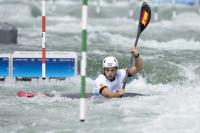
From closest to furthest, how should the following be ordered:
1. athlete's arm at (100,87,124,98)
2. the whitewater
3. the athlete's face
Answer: the whitewater < athlete's arm at (100,87,124,98) < the athlete's face

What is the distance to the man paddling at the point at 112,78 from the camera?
885 cm

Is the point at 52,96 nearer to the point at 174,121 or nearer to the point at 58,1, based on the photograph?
the point at 174,121

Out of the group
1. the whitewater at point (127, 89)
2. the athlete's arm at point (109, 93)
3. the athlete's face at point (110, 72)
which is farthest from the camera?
the athlete's face at point (110, 72)

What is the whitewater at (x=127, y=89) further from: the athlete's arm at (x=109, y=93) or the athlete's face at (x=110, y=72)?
the athlete's face at (x=110, y=72)

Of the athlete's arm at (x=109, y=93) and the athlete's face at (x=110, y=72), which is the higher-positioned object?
the athlete's face at (x=110, y=72)

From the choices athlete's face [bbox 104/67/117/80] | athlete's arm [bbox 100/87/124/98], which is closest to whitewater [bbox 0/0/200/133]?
athlete's arm [bbox 100/87/124/98]

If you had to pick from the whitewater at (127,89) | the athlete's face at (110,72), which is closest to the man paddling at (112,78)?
the athlete's face at (110,72)

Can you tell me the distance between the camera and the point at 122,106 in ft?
28.2

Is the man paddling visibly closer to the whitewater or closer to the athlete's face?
the athlete's face

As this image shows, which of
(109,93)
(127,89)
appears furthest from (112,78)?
(127,89)

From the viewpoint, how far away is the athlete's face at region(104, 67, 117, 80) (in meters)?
9.03

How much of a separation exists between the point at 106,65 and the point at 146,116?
4.20ft

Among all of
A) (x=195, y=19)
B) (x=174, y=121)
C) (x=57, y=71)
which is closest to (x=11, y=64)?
(x=57, y=71)

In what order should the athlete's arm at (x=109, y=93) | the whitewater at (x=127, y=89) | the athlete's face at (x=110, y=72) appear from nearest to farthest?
the whitewater at (x=127, y=89), the athlete's arm at (x=109, y=93), the athlete's face at (x=110, y=72)
